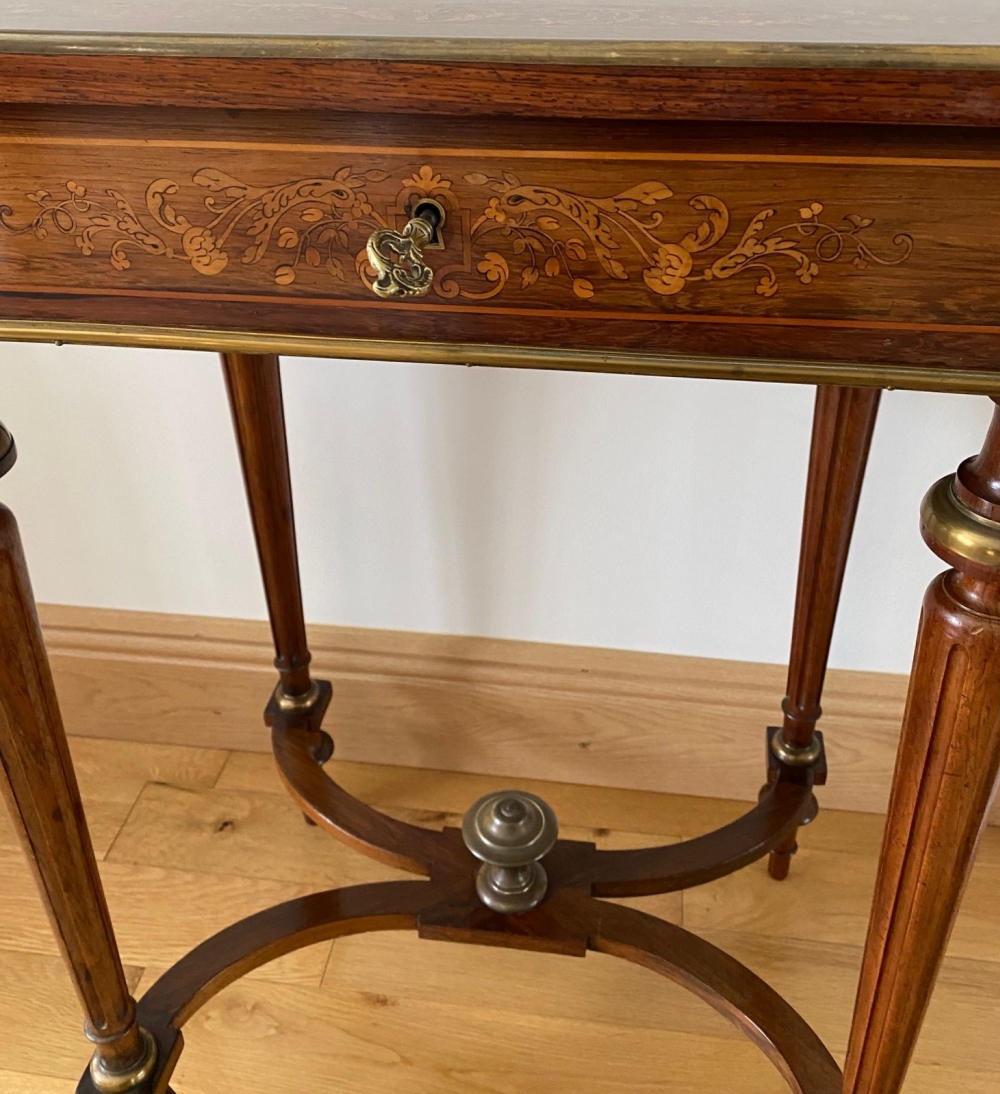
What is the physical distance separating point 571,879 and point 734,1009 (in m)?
0.15

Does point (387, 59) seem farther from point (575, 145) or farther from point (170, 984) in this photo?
point (170, 984)

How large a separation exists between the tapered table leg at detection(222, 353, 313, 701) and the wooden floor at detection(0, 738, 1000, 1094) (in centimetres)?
20

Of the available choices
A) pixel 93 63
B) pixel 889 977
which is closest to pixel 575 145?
pixel 93 63

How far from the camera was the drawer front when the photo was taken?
0.40m

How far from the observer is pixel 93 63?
39 cm

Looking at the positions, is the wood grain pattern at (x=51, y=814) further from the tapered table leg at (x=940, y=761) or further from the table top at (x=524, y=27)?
the tapered table leg at (x=940, y=761)

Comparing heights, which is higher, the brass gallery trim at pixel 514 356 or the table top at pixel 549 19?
the table top at pixel 549 19

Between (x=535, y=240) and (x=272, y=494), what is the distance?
50 centimetres

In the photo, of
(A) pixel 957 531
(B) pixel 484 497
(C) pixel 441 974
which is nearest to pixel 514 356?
(A) pixel 957 531

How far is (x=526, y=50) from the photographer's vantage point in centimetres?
37

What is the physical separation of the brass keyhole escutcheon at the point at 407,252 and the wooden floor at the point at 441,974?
26.3 inches

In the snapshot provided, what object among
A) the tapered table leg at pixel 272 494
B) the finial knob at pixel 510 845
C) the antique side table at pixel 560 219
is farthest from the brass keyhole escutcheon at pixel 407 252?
the finial knob at pixel 510 845

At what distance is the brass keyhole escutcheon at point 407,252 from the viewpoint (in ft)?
1.34

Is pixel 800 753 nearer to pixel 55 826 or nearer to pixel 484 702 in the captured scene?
pixel 484 702
